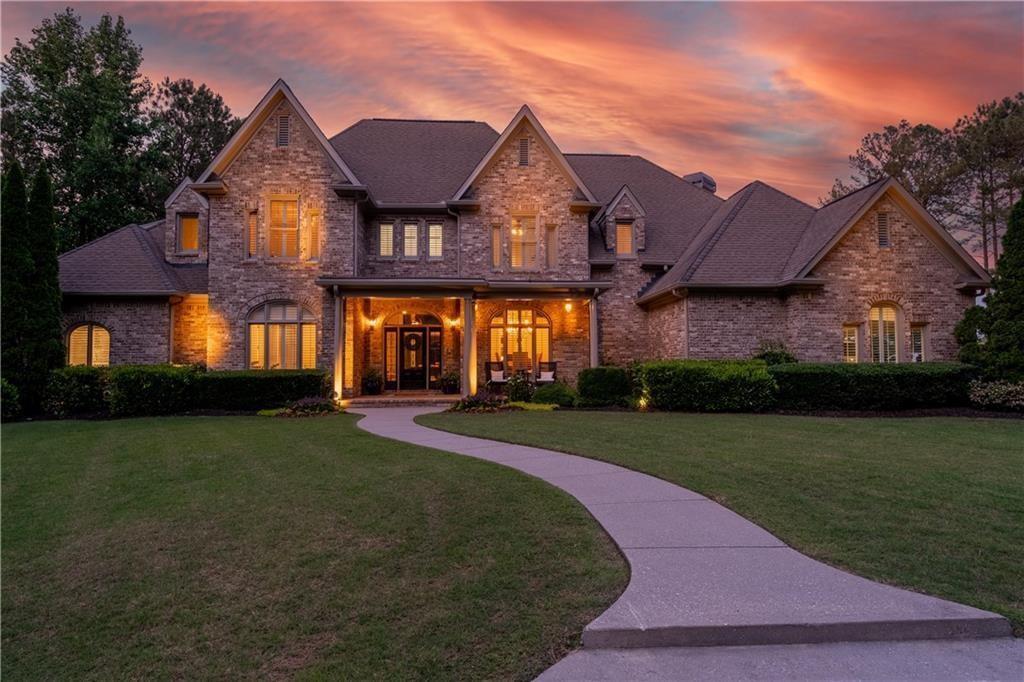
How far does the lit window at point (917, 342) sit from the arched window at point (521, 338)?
1183cm

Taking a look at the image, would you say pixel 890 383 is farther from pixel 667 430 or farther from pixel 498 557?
pixel 498 557

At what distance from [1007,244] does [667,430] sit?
12.4m

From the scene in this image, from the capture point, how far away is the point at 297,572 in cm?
430

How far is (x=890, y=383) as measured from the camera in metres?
14.5

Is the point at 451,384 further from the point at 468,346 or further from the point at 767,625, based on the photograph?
the point at 767,625

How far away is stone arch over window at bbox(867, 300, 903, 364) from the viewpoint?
703 inches

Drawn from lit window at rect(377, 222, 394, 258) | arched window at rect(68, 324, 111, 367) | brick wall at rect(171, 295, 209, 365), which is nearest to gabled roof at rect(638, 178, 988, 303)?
lit window at rect(377, 222, 394, 258)

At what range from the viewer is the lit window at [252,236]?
18.7 m

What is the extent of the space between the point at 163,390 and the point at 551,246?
13053 mm

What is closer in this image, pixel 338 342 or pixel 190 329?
pixel 338 342

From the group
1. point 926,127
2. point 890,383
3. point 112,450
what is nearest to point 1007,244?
point 890,383

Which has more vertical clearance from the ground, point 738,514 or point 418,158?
point 418,158

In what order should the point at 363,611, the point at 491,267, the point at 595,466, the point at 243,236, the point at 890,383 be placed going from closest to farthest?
the point at 363,611
the point at 595,466
the point at 890,383
the point at 243,236
the point at 491,267

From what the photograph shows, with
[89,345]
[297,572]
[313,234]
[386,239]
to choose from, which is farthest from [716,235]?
[89,345]
